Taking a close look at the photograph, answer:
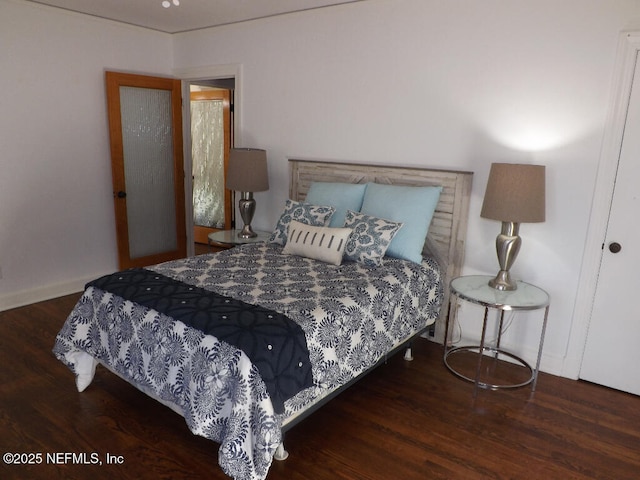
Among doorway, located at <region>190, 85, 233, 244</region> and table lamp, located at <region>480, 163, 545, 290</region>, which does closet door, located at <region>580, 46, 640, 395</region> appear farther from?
doorway, located at <region>190, 85, 233, 244</region>

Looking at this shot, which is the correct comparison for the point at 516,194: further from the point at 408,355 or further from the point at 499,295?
the point at 408,355

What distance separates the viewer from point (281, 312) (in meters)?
2.14

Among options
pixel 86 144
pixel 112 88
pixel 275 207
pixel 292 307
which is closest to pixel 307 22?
pixel 275 207

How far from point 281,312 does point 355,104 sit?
210 centimetres

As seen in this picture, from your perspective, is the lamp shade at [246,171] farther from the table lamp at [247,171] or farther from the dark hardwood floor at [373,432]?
the dark hardwood floor at [373,432]

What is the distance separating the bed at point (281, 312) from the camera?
1.86 metres

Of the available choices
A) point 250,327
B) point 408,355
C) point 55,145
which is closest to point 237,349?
point 250,327

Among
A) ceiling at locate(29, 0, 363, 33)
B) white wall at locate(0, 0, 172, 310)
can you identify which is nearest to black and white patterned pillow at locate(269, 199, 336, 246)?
ceiling at locate(29, 0, 363, 33)

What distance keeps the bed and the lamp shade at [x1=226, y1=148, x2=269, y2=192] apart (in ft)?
1.94

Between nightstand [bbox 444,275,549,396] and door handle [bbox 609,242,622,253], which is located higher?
door handle [bbox 609,242,622,253]

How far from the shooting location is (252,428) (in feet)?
6.00

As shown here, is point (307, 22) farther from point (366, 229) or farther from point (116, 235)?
point (116, 235)

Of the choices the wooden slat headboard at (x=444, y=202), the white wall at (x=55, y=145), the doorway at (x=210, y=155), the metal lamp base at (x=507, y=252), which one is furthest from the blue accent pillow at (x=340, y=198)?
the doorway at (x=210, y=155)

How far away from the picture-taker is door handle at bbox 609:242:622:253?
8.89 feet
